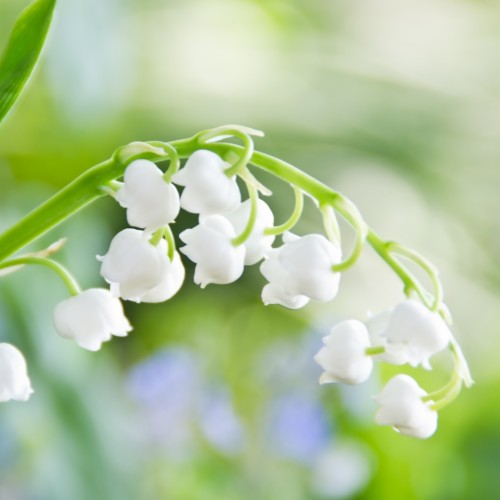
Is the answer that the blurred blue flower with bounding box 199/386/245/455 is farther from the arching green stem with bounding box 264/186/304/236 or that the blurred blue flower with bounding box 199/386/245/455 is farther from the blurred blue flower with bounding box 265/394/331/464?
the arching green stem with bounding box 264/186/304/236

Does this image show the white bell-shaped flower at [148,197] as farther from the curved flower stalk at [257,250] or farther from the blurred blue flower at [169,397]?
the blurred blue flower at [169,397]

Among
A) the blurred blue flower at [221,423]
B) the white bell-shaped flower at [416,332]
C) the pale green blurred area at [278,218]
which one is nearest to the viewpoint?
the white bell-shaped flower at [416,332]

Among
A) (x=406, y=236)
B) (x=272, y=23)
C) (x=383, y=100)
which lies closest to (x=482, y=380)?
(x=406, y=236)

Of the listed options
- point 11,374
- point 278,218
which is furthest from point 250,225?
point 278,218

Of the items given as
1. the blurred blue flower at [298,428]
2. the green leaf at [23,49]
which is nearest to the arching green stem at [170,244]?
the green leaf at [23,49]

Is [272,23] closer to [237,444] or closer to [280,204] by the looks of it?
[280,204]
